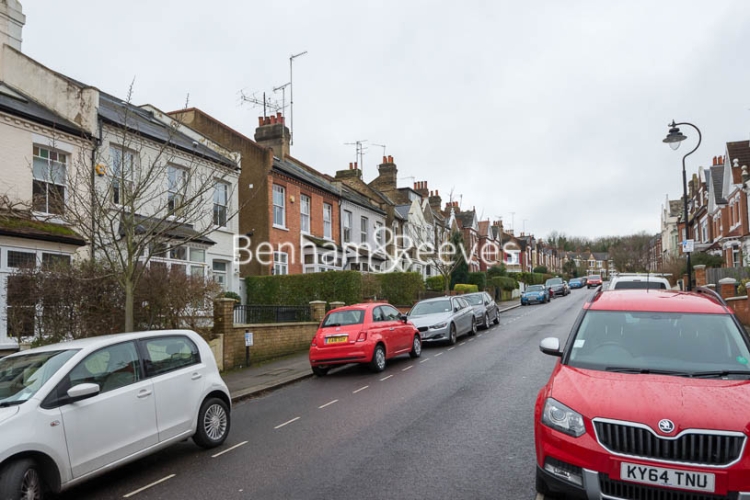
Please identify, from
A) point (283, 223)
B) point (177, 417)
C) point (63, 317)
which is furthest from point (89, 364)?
point (283, 223)

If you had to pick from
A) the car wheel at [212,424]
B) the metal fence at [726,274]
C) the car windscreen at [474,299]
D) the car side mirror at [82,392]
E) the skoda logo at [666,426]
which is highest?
the metal fence at [726,274]

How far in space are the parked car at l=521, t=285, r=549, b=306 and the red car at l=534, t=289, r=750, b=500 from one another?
115 ft

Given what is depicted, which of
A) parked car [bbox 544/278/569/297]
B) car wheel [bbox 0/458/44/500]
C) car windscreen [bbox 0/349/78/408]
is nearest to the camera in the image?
car wheel [bbox 0/458/44/500]

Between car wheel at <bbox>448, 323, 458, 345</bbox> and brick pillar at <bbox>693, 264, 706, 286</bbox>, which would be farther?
brick pillar at <bbox>693, 264, 706, 286</bbox>

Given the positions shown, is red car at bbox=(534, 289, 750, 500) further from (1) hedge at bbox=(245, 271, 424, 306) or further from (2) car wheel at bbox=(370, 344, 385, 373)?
(1) hedge at bbox=(245, 271, 424, 306)

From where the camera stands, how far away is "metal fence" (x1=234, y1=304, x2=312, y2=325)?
16953 millimetres

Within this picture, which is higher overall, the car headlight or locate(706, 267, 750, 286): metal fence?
locate(706, 267, 750, 286): metal fence

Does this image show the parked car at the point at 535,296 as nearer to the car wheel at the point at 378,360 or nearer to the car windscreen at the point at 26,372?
the car wheel at the point at 378,360

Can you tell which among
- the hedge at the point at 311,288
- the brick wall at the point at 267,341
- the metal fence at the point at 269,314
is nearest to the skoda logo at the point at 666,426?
the brick wall at the point at 267,341

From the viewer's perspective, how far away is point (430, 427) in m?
7.01

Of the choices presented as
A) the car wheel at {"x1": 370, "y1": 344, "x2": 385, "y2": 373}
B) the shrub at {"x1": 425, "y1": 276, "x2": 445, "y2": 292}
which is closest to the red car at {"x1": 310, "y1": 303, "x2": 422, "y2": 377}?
the car wheel at {"x1": 370, "y1": 344, "x2": 385, "y2": 373}

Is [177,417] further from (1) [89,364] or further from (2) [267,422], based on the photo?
(2) [267,422]

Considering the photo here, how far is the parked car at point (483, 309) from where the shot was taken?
20.2 meters

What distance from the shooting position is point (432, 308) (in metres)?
17.3
